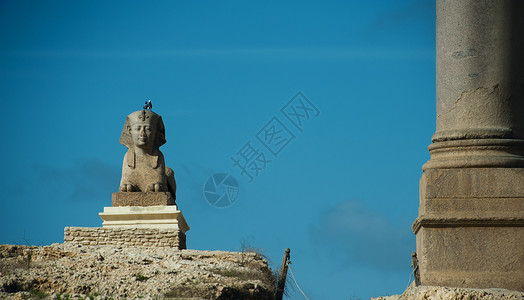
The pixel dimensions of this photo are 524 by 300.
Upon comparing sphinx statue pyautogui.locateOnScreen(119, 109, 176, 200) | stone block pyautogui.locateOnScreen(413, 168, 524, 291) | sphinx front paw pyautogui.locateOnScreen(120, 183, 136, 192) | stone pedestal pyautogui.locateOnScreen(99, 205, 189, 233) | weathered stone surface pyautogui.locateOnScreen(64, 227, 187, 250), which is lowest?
stone block pyautogui.locateOnScreen(413, 168, 524, 291)

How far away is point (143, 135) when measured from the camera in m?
18.2

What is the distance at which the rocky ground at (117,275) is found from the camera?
10336 millimetres

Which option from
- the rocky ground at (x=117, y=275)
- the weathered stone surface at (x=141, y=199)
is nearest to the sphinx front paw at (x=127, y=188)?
the weathered stone surface at (x=141, y=199)

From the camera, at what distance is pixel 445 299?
980 cm

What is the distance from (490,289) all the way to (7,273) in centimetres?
558

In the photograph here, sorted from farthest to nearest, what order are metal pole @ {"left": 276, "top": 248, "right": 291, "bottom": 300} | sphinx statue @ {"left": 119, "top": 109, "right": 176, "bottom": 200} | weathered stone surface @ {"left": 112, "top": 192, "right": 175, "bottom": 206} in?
sphinx statue @ {"left": 119, "top": 109, "right": 176, "bottom": 200}
weathered stone surface @ {"left": 112, "top": 192, "right": 175, "bottom": 206}
metal pole @ {"left": 276, "top": 248, "right": 291, "bottom": 300}

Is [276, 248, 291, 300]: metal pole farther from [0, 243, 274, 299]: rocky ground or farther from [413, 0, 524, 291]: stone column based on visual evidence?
[413, 0, 524, 291]: stone column

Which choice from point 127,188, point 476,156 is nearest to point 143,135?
point 127,188

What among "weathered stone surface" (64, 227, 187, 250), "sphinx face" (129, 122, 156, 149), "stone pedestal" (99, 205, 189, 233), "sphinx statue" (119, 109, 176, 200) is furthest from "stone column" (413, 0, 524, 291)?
"sphinx face" (129, 122, 156, 149)

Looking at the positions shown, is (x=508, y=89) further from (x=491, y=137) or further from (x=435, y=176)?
(x=435, y=176)

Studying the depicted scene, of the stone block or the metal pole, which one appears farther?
the metal pole

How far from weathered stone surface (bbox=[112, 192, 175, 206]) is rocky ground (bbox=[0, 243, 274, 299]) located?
3744mm

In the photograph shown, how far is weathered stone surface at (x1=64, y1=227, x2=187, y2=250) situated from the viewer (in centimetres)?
Answer: 1670

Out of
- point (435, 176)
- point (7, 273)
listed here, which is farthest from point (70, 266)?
point (435, 176)
